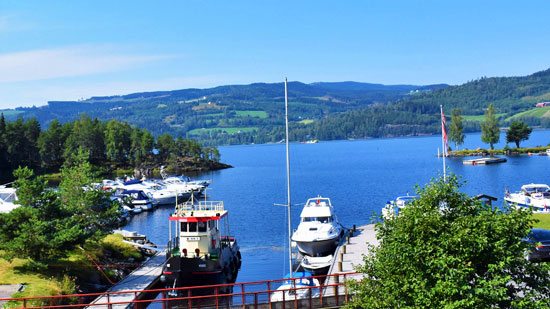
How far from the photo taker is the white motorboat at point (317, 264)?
38281 millimetres

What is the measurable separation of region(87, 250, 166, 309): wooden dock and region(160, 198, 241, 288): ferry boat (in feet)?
3.91

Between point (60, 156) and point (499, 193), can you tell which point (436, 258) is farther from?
point (60, 156)

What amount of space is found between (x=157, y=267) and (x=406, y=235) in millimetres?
23649

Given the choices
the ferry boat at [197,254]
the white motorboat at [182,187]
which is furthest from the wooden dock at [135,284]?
the white motorboat at [182,187]

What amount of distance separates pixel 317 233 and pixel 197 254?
33.2 ft

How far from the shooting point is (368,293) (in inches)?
760

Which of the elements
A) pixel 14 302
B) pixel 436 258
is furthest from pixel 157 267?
pixel 436 258

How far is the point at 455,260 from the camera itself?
660 inches

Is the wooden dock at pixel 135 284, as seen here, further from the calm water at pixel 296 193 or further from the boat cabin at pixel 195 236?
the calm water at pixel 296 193

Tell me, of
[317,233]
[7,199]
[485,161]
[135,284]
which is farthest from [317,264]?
[485,161]

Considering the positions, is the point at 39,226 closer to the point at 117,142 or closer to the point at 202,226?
the point at 202,226

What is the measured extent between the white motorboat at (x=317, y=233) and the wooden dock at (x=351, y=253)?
1479 mm

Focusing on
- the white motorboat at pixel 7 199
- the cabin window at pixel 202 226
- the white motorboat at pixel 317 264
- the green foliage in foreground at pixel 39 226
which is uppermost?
the green foliage in foreground at pixel 39 226

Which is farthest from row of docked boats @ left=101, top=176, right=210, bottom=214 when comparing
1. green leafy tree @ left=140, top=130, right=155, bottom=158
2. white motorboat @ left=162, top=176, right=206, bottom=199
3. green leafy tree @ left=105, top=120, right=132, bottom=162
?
green leafy tree @ left=140, top=130, right=155, bottom=158
